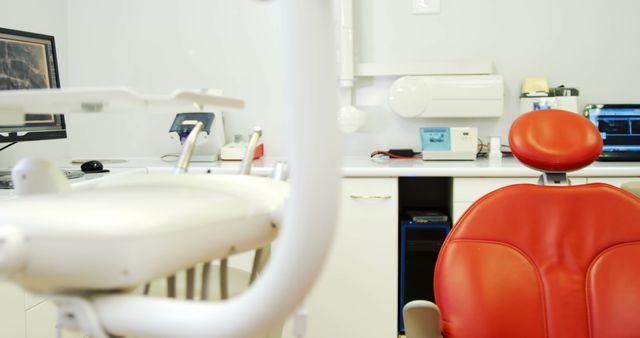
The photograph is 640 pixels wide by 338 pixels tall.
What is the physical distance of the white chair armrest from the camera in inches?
50.2

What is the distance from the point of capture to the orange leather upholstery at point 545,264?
1.31m

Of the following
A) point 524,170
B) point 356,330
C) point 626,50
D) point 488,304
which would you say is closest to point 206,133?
point 356,330

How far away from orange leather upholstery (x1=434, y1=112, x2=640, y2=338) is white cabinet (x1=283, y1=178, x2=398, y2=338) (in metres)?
1.01

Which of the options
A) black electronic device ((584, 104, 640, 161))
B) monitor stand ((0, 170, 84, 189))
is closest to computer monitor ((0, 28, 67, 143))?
monitor stand ((0, 170, 84, 189))

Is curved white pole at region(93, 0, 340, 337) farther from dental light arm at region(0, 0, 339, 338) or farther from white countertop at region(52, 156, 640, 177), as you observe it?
white countertop at region(52, 156, 640, 177)

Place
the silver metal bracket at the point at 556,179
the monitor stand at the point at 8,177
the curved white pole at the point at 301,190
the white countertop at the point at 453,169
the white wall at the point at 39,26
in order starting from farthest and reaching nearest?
the white wall at the point at 39,26, the white countertop at the point at 453,169, the monitor stand at the point at 8,177, the silver metal bracket at the point at 556,179, the curved white pole at the point at 301,190

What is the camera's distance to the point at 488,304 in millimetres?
1310

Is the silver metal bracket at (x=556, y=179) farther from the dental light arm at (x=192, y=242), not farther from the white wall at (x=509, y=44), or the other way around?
the white wall at (x=509, y=44)

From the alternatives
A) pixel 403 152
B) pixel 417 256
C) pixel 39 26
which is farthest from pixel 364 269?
pixel 39 26

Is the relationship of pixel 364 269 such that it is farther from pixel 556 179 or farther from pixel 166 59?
pixel 166 59

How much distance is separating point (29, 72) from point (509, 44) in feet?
7.08

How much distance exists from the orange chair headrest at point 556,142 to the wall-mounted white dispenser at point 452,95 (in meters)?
1.30

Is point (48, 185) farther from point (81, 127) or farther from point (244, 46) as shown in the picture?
point (81, 127)

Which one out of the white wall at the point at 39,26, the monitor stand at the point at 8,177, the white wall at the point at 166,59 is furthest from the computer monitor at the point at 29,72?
the white wall at the point at 166,59
